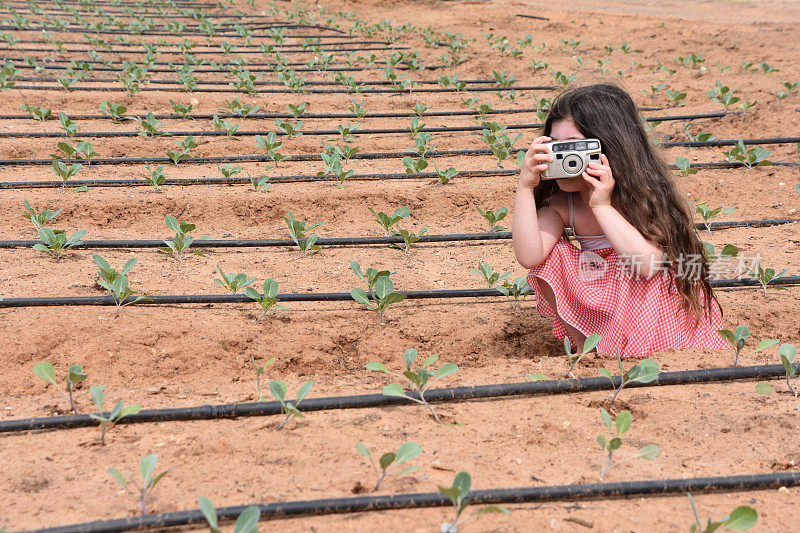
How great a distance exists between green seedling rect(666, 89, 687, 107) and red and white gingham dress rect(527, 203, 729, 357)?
4.26m

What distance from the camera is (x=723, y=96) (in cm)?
612

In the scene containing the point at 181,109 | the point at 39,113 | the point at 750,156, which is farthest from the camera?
the point at 181,109

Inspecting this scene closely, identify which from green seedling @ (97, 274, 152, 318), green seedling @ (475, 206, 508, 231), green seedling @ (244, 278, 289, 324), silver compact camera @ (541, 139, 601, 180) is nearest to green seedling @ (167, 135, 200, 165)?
green seedling @ (97, 274, 152, 318)

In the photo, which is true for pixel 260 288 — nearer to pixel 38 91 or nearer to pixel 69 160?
pixel 69 160

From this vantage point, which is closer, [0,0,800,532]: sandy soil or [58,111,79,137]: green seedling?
[0,0,800,532]: sandy soil

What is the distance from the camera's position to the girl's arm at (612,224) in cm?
229

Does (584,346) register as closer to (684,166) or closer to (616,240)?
(616,240)

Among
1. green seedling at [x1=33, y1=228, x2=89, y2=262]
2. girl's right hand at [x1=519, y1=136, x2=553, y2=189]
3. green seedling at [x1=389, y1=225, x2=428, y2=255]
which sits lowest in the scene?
green seedling at [x1=389, y1=225, x2=428, y2=255]

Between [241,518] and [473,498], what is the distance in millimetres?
517

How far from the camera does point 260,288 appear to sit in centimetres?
309

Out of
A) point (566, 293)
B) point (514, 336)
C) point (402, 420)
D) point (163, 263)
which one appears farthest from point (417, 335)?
point (163, 263)

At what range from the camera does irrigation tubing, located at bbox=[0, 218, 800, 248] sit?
11.3ft

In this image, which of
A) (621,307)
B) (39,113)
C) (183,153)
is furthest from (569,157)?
(39,113)

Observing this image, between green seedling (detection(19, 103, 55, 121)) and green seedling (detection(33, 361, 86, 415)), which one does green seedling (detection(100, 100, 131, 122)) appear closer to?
green seedling (detection(19, 103, 55, 121))
